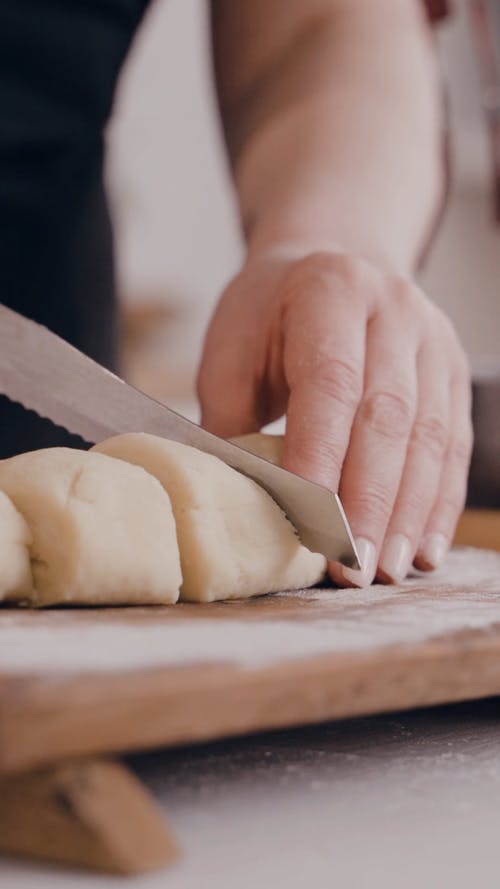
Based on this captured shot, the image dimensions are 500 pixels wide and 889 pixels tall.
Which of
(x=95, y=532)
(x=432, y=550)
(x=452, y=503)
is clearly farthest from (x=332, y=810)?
(x=452, y=503)

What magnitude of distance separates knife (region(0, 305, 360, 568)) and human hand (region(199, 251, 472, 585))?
73 millimetres

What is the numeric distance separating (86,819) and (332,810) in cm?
20

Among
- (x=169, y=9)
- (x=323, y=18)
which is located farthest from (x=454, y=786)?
(x=169, y=9)

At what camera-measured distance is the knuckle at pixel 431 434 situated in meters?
1.29

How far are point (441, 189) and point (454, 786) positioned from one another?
127 cm

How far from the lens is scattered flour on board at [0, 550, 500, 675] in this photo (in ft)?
2.02

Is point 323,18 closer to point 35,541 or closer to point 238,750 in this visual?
point 35,541

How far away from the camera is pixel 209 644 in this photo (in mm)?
668

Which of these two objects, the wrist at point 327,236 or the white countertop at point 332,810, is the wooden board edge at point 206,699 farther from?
the wrist at point 327,236

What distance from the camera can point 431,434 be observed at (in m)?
1.31

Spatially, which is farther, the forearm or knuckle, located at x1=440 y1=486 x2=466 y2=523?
the forearm

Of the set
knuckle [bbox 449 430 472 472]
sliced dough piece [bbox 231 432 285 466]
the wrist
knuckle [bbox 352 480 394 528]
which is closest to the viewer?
knuckle [bbox 352 480 394 528]

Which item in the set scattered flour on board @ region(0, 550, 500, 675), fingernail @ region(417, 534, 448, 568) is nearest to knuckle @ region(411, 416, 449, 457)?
fingernail @ region(417, 534, 448, 568)

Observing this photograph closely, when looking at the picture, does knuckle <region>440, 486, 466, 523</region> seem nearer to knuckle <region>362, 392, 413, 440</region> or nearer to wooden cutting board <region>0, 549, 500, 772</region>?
knuckle <region>362, 392, 413, 440</region>
